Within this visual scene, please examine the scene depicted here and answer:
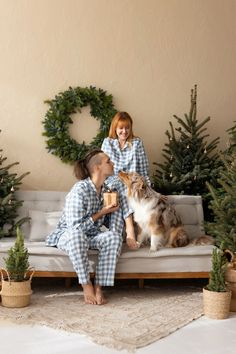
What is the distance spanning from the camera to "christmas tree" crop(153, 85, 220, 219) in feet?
17.5

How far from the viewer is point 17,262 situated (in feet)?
12.6

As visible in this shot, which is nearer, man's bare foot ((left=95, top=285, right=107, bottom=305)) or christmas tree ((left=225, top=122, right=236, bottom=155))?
man's bare foot ((left=95, top=285, right=107, bottom=305))

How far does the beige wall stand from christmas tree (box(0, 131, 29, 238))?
0.49 meters

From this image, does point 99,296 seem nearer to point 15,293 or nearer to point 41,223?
point 15,293

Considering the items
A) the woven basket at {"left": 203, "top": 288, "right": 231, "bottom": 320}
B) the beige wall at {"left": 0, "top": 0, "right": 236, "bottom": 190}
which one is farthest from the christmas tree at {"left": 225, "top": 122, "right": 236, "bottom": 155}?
the woven basket at {"left": 203, "top": 288, "right": 231, "bottom": 320}

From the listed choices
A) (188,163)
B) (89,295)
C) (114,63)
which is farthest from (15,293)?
(114,63)

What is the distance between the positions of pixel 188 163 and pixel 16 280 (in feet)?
7.94

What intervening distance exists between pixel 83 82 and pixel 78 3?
0.85 meters

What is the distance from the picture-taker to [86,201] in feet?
13.7

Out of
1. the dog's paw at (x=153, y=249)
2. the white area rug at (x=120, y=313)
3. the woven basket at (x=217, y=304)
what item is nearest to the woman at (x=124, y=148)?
the dog's paw at (x=153, y=249)

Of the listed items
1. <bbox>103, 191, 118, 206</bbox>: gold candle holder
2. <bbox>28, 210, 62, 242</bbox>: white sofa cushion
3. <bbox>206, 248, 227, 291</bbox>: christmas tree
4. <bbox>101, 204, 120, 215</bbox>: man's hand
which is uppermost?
<bbox>103, 191, 118, 206</bbox>: gold candle holder

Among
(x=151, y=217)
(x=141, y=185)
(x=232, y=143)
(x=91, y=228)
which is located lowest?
(x=91, y=228)

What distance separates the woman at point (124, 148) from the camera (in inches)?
196

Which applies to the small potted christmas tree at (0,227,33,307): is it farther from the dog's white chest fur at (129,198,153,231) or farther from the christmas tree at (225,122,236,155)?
the christmas tree at (225,122,236,155)
